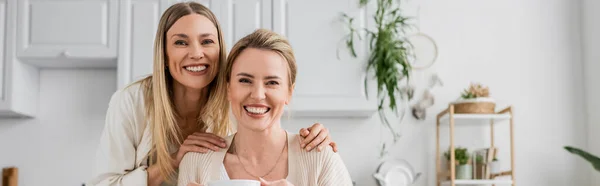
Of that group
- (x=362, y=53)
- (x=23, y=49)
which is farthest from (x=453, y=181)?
(x=23, y=49)

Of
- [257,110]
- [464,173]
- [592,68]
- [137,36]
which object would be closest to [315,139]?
[257,110]

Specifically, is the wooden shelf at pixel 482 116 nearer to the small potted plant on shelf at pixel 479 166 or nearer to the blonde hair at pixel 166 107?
the small potted plant on shelf at pixel 479 166

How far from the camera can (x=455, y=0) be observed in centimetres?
412

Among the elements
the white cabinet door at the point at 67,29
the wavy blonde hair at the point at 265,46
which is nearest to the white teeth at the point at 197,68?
the wavy blonde hair at the point at 265,46

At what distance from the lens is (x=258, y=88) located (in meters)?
1.50

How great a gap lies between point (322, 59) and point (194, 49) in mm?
1956

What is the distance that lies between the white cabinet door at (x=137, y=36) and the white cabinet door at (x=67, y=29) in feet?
0.16

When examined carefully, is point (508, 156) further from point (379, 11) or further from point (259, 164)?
point (259, 164)

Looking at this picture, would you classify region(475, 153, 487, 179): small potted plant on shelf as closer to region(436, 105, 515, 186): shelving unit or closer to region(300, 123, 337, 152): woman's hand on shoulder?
region(436, 105, 515, 186): shelving unit

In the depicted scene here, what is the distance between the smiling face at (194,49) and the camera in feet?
5.61

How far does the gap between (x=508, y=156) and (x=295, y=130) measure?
119 cm

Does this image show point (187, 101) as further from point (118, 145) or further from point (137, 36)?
point (137, 36)

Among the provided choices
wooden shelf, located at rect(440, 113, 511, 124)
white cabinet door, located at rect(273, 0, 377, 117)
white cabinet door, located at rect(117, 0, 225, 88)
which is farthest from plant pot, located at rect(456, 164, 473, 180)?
white cabinet door, located at rect(117, 0, 225, 88)

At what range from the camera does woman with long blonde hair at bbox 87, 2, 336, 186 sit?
5.62ft
